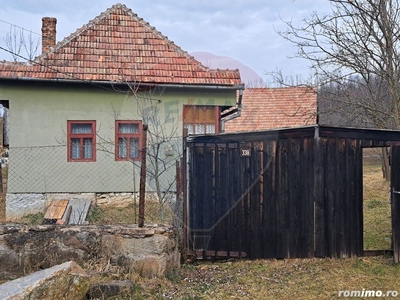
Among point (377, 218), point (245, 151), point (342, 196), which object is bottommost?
point (377, 218)

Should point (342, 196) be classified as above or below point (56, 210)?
above

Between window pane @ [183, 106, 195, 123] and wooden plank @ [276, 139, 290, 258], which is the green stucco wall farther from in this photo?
wooden plank @ [276, 139, 290, 258]

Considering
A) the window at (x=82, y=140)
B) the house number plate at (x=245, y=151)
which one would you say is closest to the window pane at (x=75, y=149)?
the window at (x=82, y=140)

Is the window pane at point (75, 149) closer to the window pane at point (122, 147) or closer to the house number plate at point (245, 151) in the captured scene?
the window pane at point (122, 147)

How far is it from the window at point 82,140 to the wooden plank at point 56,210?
1.42 m

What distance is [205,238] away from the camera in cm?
602

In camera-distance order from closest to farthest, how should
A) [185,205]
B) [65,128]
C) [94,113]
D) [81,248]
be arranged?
[81,248] → [185,205] → [65,128] → [94,113]

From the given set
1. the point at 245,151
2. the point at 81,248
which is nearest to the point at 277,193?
the point at 245,151

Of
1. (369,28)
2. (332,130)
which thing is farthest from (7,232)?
(369,28)

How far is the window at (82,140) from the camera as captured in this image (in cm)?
1079

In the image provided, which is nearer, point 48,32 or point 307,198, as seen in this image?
point 307,198

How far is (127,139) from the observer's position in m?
11.0

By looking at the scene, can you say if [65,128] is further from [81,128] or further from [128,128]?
[128,128]

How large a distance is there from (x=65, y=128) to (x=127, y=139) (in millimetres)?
1739
